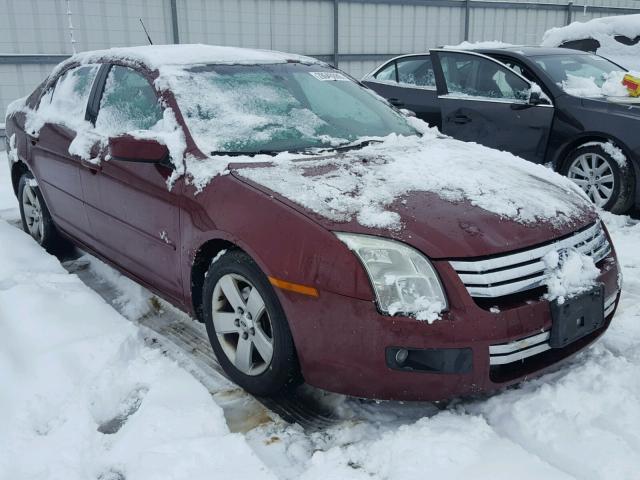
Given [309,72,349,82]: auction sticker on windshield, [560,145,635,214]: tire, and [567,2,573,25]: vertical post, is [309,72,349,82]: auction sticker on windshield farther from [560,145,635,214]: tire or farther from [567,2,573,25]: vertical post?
[567,2,573,25]: vertical post

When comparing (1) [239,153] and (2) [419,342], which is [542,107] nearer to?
(1) [239,153]

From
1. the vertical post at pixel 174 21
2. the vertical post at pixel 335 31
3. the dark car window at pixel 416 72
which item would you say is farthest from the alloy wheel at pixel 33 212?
the vertical post at pixel 335 31

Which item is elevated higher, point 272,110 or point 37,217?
point 272,110

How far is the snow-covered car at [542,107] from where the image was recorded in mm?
4977

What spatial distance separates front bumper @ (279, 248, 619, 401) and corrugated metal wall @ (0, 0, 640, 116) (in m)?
8.44

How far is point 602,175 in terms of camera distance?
5.09 meters

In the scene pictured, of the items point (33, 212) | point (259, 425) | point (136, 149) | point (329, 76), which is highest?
point (329, 76)

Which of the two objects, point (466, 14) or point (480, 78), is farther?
point (466, 14)

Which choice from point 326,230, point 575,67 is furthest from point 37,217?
point 575,67

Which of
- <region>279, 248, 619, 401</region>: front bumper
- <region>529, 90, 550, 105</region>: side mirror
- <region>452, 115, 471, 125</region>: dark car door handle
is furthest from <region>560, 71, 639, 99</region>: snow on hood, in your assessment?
<region>279, 248, 619, 401</region>: front bumper

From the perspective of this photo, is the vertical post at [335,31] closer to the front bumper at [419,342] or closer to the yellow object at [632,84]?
the yellow object at [632,84]

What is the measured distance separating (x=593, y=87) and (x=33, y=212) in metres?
4.95

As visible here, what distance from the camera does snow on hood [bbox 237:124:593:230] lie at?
2395 millimetres

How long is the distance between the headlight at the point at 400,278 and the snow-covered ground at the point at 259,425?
0.49 metres
